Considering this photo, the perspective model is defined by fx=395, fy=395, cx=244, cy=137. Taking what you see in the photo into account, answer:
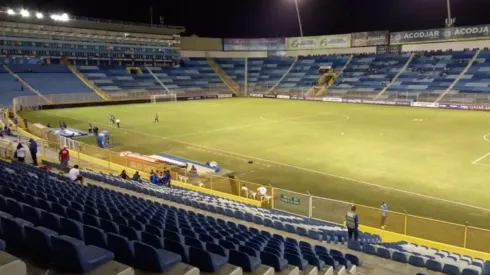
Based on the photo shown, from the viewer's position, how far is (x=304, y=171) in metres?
24.7

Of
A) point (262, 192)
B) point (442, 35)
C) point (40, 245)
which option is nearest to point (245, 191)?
point (262, 192)

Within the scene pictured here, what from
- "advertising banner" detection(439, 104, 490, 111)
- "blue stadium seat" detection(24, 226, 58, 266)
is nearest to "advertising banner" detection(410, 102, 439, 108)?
"advertising banner" detection(439, 104, 490, 111)

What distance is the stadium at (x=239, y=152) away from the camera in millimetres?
6094

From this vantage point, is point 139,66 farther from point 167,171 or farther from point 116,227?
point 116,227

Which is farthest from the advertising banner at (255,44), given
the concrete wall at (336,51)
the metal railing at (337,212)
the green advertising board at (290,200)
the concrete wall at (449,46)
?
the green advertising board at (290,200)

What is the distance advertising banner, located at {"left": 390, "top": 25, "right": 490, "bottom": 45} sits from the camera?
209 ft

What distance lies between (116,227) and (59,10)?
7553 cm

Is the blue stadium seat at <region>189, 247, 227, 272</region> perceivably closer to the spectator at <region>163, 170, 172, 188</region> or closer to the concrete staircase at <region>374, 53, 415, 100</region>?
the spectator at <region>163, 170, 172, 188</region>

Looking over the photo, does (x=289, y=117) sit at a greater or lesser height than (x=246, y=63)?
A: lesser

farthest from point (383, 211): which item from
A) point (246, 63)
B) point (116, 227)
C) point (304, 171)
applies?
point (246, 63)

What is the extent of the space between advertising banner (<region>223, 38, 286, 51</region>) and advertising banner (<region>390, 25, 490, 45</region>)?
25.2m

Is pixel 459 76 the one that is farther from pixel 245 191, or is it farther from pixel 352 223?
pixel 352 223

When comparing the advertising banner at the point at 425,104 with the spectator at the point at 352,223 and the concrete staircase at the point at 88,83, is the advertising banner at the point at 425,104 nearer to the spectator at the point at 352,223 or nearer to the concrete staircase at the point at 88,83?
the concrete staircase at the point at 88,83

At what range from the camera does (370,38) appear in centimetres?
7544
